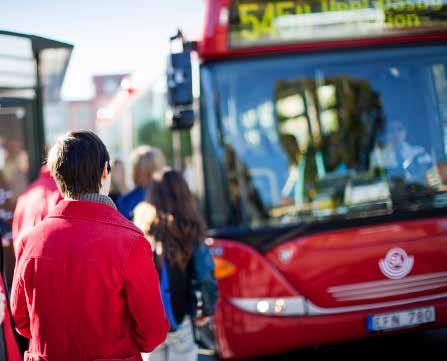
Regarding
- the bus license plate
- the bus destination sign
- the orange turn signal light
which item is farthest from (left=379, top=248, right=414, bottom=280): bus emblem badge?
the bus destination sign

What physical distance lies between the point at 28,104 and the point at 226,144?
1.77 m

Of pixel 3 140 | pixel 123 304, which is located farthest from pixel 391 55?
pixel 123 304

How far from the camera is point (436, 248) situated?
5.88m

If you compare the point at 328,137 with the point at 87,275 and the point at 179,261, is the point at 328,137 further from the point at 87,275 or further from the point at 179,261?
the point at 87,275

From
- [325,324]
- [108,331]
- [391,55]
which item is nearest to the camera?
[108,331]

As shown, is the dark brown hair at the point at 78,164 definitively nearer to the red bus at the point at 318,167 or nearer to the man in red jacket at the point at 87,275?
the man in red jacket at the point at 87,275

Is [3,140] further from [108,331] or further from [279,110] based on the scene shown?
[108,331]

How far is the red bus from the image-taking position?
18.8 ft

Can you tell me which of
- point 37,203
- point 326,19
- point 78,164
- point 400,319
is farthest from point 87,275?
point 326,19

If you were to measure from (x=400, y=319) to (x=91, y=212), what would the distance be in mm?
3845

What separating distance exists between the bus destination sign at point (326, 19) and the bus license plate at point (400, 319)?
86.5 inches

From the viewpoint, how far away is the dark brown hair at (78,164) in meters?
2.62

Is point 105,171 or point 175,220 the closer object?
point 105,171

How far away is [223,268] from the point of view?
583cm
